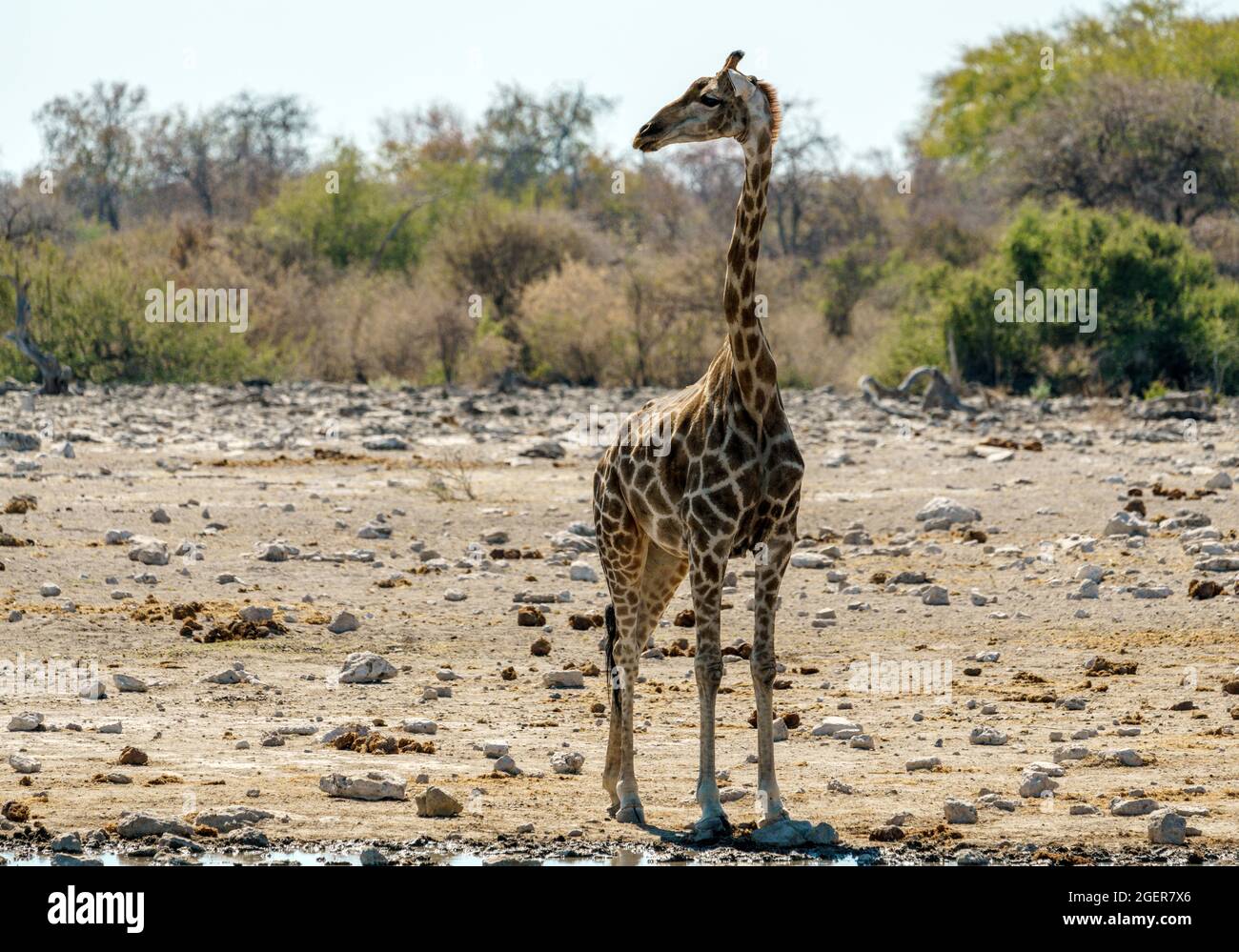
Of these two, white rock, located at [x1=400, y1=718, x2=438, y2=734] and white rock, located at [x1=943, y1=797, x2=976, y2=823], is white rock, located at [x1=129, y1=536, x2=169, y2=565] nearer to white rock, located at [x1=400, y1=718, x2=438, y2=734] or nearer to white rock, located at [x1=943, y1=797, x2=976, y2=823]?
white rock, located at [x1=400, y1=718, x2=438, y2=734]

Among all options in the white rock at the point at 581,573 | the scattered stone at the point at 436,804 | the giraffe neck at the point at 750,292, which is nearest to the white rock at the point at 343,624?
the white rock at the point at 581,573

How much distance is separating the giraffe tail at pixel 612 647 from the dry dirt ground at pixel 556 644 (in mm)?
444

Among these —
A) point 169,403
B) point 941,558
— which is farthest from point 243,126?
point 941,558

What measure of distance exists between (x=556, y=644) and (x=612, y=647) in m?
3.32

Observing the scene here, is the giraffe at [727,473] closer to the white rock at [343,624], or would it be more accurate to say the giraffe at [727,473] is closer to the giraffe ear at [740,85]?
the giraffe ear at [740,85]

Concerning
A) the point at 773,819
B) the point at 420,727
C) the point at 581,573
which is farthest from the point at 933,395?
the point at 773,819

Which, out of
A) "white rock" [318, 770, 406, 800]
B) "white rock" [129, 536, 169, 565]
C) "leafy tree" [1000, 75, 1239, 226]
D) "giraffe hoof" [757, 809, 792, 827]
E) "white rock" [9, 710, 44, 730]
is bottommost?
"giraffe hoof" [757, 809, 792, 827]

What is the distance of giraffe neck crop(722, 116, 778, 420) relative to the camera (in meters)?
7.59

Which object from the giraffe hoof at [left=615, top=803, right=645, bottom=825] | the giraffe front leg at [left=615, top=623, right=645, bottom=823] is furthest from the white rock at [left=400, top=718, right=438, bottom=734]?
the giraffe hoof at [left=615, top=803, right=645, bottom=825]

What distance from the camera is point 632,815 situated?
24.9 ft

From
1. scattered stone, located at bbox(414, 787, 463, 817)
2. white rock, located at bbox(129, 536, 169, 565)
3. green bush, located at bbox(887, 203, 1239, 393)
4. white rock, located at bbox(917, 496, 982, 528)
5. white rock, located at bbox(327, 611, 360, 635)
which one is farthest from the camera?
green bush, located at bbox(887, 203, 1239, 393)

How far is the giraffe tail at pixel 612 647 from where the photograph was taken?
8.06m

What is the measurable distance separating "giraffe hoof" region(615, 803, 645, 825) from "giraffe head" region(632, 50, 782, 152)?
2.65 metres
